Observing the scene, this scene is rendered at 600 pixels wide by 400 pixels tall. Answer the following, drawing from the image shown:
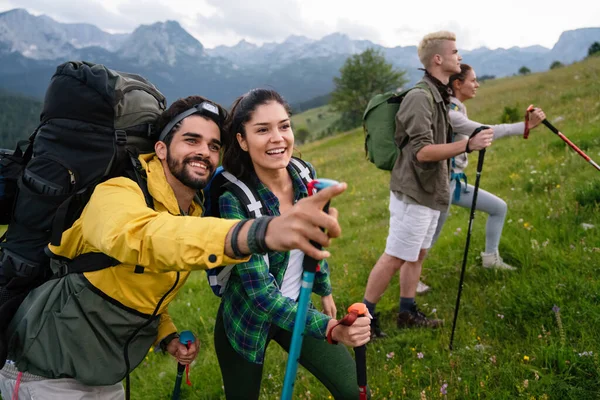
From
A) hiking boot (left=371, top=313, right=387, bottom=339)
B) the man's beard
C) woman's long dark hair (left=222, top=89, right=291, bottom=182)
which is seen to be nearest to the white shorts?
hiking boot (left=371, top=313, right=387, bottom=339)

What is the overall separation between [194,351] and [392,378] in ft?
6.86

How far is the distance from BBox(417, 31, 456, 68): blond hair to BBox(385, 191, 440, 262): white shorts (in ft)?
5.88

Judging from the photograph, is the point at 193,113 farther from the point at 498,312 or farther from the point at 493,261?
the point at 493,261

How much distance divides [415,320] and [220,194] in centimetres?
323

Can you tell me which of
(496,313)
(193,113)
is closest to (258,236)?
(193,113)

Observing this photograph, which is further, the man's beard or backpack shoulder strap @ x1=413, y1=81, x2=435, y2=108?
backpack shoulder strap @ x1=413, y1=81, x2=435, y2=108

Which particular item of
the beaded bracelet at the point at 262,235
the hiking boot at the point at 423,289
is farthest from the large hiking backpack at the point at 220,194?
the hiking boot at the point at 423,289

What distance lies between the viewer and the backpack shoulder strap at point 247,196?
3.11 m

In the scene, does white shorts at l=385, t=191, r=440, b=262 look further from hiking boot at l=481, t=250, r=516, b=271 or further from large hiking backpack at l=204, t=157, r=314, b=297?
large hiking backpack at l=204, t=157, r=314, b=297

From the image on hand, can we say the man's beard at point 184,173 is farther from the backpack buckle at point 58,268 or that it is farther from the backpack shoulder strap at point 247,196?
the backpack buckle at point 58,268

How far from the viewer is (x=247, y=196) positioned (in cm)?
316

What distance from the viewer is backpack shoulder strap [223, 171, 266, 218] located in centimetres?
311

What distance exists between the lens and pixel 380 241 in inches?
341

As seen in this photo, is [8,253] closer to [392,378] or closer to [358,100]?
[392,378]
